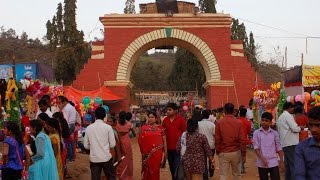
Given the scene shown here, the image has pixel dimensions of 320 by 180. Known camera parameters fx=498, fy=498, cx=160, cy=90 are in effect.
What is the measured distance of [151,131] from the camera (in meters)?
9.26

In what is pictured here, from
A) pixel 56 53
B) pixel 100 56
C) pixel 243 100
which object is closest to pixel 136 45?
pixel 100 56

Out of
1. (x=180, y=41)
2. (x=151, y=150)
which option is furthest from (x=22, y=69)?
(x=151, y=150)

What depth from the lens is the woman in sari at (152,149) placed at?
918 centimetres

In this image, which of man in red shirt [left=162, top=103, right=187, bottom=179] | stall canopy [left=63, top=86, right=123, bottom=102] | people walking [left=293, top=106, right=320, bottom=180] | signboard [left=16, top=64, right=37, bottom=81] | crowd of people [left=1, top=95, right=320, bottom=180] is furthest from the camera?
stall canopy [left=63, top=86, right=123, bottom=102]

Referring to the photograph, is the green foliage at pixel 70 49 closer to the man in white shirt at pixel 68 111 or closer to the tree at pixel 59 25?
the tree at pixel 59 25

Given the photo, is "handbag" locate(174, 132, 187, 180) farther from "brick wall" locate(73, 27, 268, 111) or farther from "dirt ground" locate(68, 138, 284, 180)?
"brick wall" locate(73, 27, 268, 111)

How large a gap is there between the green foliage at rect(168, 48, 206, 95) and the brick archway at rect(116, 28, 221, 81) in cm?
1775

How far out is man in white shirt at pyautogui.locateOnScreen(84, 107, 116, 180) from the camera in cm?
798

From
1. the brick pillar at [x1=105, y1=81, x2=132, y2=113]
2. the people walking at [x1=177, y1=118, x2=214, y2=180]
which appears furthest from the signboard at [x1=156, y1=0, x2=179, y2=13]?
the people walking at [x1=177, y1=118, x2=214, y2=180]

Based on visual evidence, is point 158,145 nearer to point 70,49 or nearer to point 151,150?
point 151,150

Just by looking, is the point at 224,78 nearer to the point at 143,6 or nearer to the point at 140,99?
the point at 143,6

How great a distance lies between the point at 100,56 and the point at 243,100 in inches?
294

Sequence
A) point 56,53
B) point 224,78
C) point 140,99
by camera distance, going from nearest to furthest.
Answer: point 224,78 < point 56,53 < point 140,99

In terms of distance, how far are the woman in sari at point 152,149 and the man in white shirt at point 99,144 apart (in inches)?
48.2
